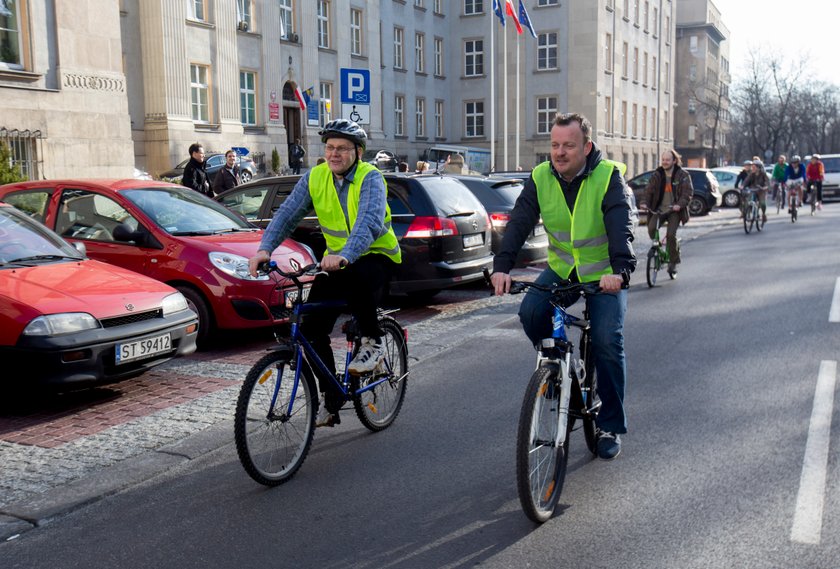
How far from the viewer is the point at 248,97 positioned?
34531 mm

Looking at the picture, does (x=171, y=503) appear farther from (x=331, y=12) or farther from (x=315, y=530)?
(x=331, y=12)

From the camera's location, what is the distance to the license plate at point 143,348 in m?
6.30

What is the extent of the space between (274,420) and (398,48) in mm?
44036

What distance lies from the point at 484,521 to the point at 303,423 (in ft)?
4.17

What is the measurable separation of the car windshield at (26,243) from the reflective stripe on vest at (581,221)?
Result: 4.30 meters

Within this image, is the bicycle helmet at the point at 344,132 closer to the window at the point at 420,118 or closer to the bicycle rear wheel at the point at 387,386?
the bicycle rear wheel at the point at 387,386

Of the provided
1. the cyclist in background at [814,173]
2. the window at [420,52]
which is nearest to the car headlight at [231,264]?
the cyclist in background at [814,173]

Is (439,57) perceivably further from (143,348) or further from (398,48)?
(143,348)

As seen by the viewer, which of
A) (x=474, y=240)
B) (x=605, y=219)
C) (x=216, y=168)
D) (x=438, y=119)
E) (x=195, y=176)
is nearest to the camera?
(x=605, y=219)

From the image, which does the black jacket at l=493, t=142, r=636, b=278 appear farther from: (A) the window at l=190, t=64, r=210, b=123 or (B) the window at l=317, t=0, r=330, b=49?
(B) the window at l=317, t=0, r=330, b=49

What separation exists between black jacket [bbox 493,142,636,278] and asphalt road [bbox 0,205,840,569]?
3.96 feet

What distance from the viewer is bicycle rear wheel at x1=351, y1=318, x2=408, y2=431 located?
5.59m

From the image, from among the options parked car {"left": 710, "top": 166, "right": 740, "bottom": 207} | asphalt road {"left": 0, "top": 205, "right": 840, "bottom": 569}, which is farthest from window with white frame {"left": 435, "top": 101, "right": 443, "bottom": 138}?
asphalt road {"left": 0, "top": 205, "right": 840, "bottom": 569}

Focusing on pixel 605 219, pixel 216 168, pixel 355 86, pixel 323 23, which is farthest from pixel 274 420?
pixel 323 23
